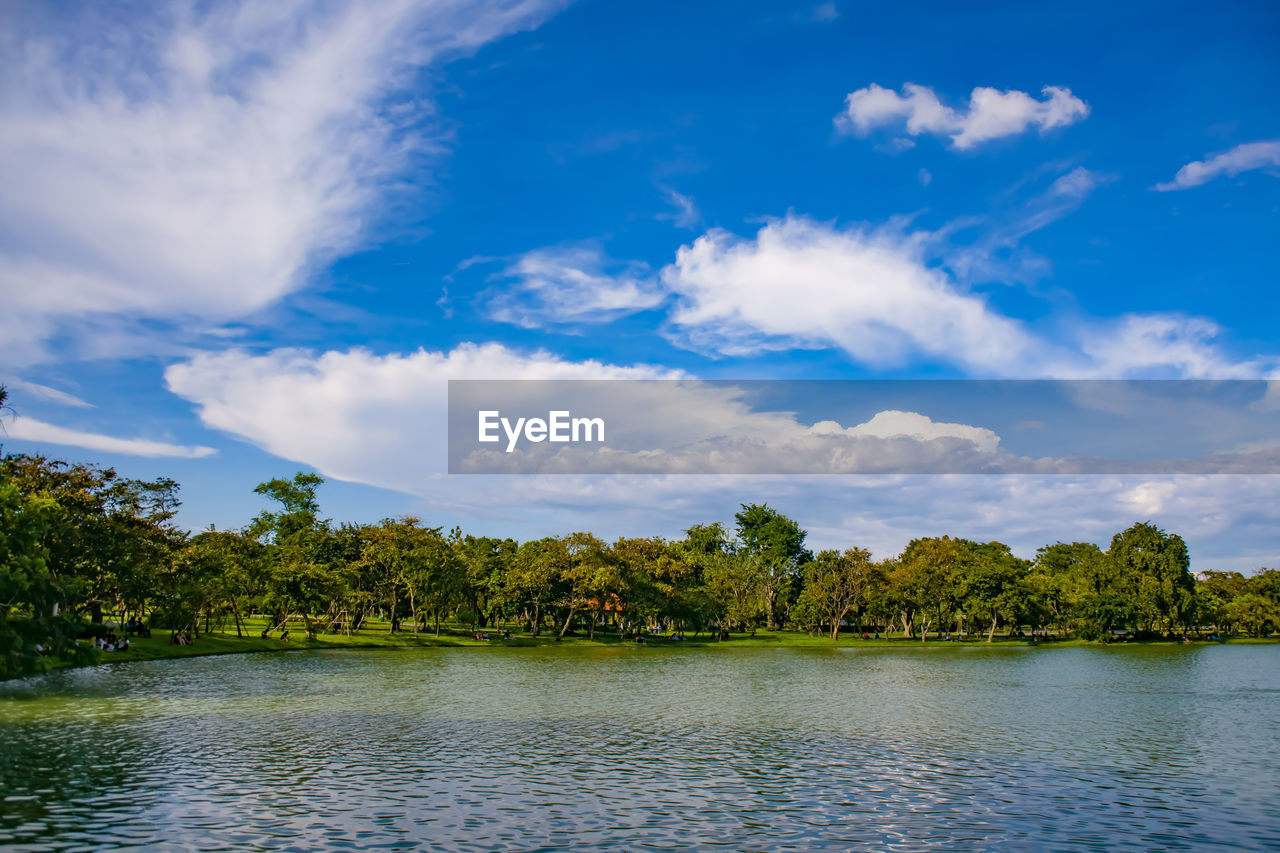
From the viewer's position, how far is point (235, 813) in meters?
21.1

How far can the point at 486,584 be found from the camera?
4405 inches

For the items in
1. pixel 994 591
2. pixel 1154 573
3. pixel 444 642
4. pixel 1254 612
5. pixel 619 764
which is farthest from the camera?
pixel 1254 612

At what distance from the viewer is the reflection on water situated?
794 inches

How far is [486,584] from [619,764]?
8622 cm

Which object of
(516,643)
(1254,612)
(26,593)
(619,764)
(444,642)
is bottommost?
(516,643)

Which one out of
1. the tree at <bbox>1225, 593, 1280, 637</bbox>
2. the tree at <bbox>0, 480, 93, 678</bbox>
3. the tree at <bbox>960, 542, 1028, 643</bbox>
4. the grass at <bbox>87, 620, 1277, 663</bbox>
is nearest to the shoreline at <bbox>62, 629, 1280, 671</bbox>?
the grass at <bbox>87, 620, 1277, 663</bbox>

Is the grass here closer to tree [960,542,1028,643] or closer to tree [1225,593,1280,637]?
tree [1225,593,1280,637]

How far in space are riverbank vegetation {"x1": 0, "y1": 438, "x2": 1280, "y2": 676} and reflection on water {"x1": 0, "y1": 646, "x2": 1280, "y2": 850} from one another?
36.1 feet

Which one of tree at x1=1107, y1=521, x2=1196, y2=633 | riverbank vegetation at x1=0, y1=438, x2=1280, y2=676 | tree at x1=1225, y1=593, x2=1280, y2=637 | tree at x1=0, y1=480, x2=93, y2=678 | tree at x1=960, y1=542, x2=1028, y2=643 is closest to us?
tree at x1=0, y1=480, x2=93, y2=678

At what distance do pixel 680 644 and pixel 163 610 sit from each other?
66.0m

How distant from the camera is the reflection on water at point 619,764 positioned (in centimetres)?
2016

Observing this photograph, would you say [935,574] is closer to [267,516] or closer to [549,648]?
[549,648]

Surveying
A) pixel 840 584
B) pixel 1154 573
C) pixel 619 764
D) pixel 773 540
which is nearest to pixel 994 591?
pixel 840 584

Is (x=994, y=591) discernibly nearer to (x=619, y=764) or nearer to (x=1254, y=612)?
(x=1254, y=612)
